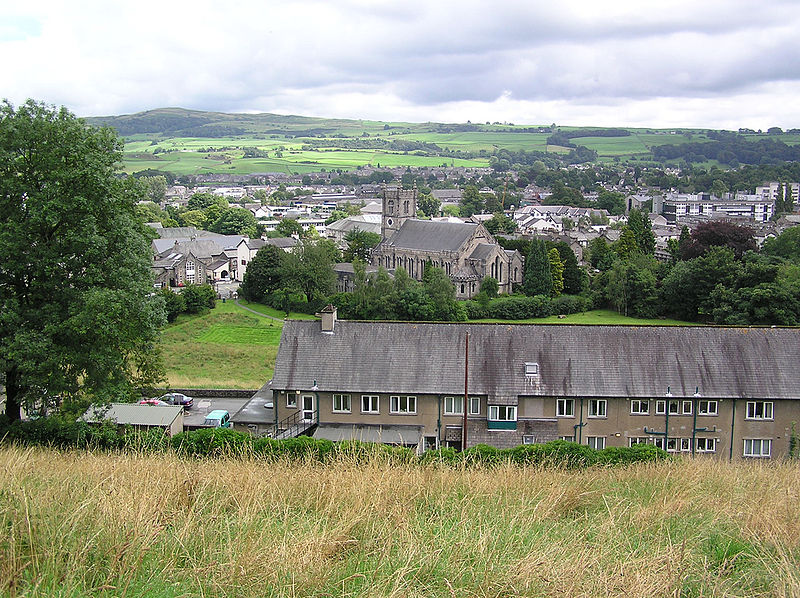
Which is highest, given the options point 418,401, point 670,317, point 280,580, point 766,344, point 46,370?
point 280,580

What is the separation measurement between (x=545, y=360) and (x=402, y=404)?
5.16 metres

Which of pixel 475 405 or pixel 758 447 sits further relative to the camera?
pixel 475 405

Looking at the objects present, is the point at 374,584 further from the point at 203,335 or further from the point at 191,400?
the point at 203,335

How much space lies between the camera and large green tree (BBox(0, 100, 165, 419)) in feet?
55.1

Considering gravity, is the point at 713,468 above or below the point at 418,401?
above

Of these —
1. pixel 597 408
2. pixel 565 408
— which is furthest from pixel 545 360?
pixel 597 408

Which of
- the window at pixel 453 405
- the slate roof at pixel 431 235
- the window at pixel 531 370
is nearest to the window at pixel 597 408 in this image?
the window at pixel 531 370

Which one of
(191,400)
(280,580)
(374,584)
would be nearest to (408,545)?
(374,584)

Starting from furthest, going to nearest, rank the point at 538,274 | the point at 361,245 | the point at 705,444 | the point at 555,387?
the point at 361,245 → the point at 538,274 → the point at 555,387 → the point at 705,444

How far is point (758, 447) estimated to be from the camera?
24312 millimetres

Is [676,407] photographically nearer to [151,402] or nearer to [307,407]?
[307,407]

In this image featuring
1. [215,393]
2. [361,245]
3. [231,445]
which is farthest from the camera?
[361,245]

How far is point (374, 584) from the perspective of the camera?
21.0 ft

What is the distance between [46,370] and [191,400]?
1584 cm
